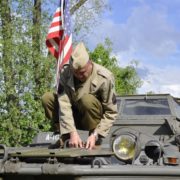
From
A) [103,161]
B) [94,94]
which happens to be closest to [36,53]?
[94,94]

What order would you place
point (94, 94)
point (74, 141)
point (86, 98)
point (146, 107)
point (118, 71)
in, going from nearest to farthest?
point (74, 141), point (86, 98), point (94, 94), point (146, 107), point (118, 71)

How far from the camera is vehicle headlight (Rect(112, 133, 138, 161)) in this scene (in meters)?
5.59

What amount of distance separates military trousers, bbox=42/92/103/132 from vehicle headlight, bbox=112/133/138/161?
34 cm

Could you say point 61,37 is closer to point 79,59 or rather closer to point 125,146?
point 79,59

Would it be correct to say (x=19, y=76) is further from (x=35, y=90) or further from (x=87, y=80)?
(x=87, y=80)

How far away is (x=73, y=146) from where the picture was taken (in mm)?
5598

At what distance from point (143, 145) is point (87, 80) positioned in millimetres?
844

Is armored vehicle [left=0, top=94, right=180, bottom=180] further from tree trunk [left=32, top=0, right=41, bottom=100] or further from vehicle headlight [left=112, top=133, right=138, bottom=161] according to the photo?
tree trunk [left=32, top=0, right=41, bottom=100]

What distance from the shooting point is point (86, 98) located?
573 cm

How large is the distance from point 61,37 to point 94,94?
2838mm

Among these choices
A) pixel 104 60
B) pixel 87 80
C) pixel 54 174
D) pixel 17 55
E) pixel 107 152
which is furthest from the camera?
pixel 104 60

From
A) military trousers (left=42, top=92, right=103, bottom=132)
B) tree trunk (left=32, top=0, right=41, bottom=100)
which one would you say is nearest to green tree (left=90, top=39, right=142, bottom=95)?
tree trunk (left=32, top=0, right=41, bottom=100)

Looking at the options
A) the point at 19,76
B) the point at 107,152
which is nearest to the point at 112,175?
the point at 107,152

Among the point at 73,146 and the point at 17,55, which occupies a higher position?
the point at 17,55
